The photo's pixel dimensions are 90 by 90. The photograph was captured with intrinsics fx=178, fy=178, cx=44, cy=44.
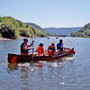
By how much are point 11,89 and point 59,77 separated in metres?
4.55

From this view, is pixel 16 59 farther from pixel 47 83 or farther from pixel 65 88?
pixel 65 88

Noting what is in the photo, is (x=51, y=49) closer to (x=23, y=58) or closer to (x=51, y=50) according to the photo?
(x=51, y=50)

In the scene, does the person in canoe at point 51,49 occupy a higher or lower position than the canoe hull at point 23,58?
higher

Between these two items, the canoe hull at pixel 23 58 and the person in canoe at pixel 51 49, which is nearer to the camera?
the canoe hull at pixel 23 58

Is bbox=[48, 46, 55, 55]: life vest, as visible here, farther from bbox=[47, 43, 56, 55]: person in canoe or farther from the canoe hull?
the canoe hull

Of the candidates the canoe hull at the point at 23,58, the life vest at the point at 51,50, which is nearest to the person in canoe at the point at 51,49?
the life vest at the point at 51,50

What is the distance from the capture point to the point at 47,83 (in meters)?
12.2

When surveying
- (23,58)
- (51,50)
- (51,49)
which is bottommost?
(23,58)

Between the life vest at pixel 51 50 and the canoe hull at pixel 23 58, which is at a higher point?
the life vest at pixel 51 50

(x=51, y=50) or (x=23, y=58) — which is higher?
(x=51, y=50)

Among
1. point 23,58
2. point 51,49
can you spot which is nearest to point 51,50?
point 51,49

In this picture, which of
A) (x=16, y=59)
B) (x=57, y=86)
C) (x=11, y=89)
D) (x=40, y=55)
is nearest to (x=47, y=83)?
(x=57, y=86)

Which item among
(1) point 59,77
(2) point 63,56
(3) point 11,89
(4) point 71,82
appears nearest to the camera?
(3) point 11,89

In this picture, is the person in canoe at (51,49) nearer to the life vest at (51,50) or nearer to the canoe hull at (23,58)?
the life vest at (51,50)
